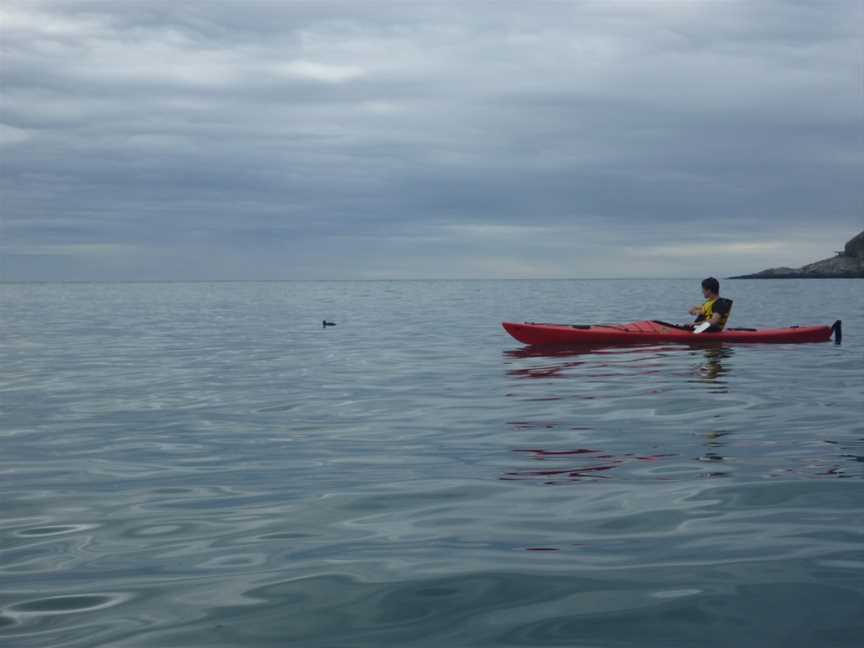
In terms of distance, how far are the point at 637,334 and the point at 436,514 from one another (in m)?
15.1

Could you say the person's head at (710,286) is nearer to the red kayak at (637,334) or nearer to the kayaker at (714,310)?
the kayaker at (714,310)

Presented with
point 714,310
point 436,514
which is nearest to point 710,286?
point 714,310

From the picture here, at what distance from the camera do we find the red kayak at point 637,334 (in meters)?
20.4

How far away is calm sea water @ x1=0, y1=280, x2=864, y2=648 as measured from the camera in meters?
4.32

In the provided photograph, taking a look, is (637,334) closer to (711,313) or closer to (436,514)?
(711,313)

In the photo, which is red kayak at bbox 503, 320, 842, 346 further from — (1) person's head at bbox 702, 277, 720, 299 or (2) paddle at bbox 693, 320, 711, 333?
(1) person's head at bbox 702, 277, 720, 299

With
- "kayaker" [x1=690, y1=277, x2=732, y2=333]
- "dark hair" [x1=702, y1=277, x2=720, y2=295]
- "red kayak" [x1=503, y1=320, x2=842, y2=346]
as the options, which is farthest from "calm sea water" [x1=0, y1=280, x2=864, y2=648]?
"red kayak" [x1=503, y1=320, x2=842, y2=346]

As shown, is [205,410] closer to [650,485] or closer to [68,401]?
[68,401]

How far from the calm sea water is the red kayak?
20.5ft

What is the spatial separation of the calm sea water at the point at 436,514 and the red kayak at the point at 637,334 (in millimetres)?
6244

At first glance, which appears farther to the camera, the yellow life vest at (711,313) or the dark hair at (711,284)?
the yellow life vest at (711,313)

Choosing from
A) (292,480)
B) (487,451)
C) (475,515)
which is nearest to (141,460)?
(292,480)

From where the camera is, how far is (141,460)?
856cm

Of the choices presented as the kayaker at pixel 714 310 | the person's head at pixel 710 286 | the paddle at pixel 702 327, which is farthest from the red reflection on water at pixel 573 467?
the paddle at pixel 702 327
